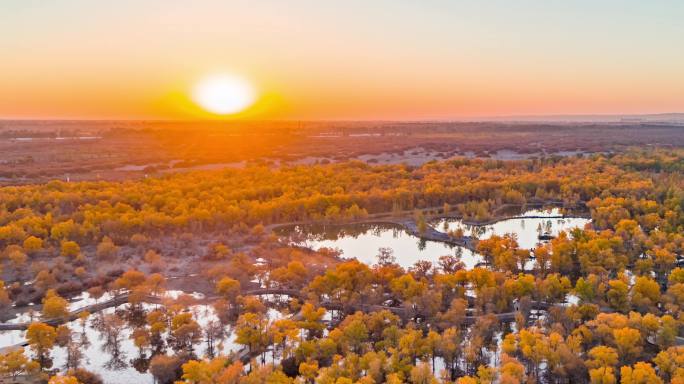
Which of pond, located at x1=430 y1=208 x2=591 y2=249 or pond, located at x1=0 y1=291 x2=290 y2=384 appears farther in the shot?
pond, located at x1=430 y1=208 x2=591 y2=249

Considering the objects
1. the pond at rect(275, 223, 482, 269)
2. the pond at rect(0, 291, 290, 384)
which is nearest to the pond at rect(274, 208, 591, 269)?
the pond at rect(275, 223, 482, 269)

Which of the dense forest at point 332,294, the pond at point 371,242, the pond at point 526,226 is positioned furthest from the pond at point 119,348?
the pond at point 526,226

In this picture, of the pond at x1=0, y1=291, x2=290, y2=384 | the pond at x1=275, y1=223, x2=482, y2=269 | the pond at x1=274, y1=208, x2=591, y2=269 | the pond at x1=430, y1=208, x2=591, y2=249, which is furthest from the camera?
the pond at x1=430, y1=208, x2=591, y2=249

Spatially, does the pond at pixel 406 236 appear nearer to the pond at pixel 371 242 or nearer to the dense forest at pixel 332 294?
the pond at pixel 371 242

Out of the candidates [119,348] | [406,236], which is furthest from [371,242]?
[119,348]

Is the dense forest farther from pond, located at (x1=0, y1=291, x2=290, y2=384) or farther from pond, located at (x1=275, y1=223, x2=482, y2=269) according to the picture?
pond, located at (x1=275, y1=223, x2=482, y2=269)

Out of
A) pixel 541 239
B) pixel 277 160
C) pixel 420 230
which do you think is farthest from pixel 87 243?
pixel 277 160
